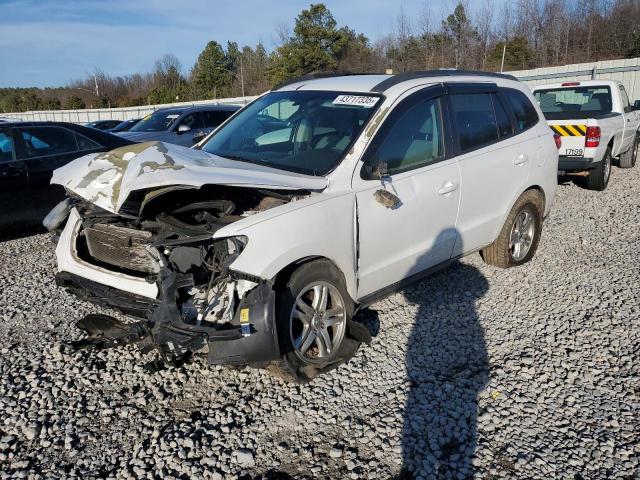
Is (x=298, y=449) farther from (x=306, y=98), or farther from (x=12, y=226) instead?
(x=12, y=226)

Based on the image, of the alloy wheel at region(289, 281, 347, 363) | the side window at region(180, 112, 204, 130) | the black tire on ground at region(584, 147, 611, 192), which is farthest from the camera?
the side window at region(180, 112, 204, 130)

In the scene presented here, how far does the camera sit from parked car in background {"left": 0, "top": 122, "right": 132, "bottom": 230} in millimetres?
6543

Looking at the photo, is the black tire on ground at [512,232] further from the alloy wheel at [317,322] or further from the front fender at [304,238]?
the alloy wheel at [317,322]

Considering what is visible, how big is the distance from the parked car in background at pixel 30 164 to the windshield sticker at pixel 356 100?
4.44 meters

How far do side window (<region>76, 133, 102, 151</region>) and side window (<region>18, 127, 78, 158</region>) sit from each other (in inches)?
2.1

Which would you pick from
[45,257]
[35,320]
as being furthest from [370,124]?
[45,257]

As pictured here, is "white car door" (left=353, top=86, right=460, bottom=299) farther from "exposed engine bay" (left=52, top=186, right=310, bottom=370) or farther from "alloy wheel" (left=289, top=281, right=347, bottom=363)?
"exposed engine bay" (left=52, top=186, right=310, bottom=370)

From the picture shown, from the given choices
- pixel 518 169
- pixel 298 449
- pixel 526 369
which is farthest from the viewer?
pixel 518 169

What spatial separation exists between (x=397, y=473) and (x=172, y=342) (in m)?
1.37

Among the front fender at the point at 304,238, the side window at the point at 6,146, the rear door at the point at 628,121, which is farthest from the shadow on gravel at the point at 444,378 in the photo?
the rear door at the point at 628,121

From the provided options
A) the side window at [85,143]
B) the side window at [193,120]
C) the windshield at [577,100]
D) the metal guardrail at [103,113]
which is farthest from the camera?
the metal guardrail at [103,113]

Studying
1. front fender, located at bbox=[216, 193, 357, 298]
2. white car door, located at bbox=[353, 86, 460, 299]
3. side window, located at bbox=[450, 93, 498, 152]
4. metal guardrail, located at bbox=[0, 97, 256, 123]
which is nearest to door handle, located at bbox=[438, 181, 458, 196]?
white car door, located at bbox=[353, 86, 460, 299]

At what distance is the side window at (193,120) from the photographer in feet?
39.1

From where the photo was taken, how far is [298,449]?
2.86 m
